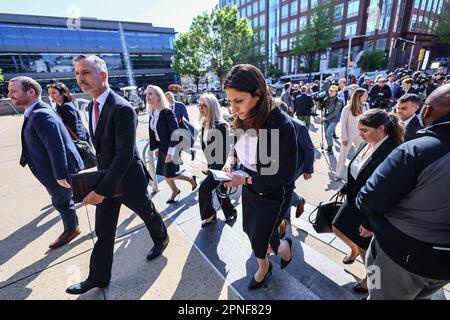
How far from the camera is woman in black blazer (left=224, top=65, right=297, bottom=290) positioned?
1626 mm

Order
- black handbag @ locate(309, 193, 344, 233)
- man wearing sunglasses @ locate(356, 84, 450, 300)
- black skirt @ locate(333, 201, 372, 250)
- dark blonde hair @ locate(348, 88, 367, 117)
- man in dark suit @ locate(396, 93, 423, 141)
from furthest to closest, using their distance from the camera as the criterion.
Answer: dark blonde hair @ locate(348, 88, 367, 117)
man in dark suit @ locate(396, 93, 423, 141)
black handbag @ locate(309, 193, 344, 233)
black skirt @ locate(333, 201, 372, 250)
man wearing sunglasses @ locate(356, 84, 450, 300)

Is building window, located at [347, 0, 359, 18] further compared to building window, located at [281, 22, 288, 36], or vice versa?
building window, located at [281, 22, 288, 36]

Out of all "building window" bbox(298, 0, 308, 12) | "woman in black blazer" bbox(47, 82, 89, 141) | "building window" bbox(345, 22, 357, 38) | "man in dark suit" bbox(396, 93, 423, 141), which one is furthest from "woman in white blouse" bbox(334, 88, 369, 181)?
"building window" bbox(298, 0, 308, 12)

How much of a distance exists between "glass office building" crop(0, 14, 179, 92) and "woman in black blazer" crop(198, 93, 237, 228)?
4540 cm

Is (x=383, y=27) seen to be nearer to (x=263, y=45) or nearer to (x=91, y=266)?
(x=263, y=45)

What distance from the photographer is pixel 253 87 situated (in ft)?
5.24

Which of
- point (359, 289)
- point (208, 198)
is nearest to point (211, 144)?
point (208, 198)

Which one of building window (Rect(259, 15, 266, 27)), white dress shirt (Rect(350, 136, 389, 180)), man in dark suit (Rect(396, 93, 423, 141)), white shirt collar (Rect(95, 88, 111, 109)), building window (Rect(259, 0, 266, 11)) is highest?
building window (Rect(259, 0, 266, 11))

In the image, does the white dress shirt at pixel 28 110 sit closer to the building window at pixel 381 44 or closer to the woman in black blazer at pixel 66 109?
the woman in black blazer at pixel 66 109

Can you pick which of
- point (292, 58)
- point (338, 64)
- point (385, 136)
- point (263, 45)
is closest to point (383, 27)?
point (338, 64)

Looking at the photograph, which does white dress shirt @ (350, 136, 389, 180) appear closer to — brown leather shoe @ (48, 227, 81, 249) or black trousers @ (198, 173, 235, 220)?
black trousers @ (198, 173, 235, 220)

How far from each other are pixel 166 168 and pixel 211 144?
108 centimetres

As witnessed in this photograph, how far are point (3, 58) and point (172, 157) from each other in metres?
47.7

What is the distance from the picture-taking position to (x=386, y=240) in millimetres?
1403
